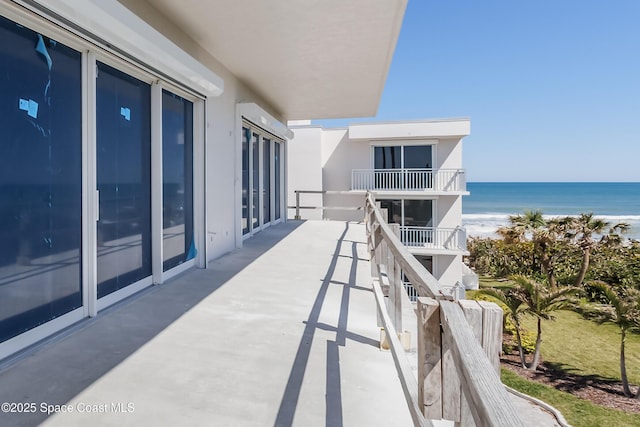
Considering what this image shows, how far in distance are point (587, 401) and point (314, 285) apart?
25.0 ft

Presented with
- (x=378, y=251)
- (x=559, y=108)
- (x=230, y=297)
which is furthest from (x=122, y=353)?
(x=559, y=108)

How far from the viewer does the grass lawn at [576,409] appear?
7.04 metres

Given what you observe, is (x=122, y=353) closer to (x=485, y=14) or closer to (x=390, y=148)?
(x=390, y=148)

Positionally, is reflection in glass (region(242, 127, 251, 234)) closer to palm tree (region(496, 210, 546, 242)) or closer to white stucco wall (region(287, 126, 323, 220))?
white stucco wall (region(287, 126, 323, 220))

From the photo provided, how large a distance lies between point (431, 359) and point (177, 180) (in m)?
4.12

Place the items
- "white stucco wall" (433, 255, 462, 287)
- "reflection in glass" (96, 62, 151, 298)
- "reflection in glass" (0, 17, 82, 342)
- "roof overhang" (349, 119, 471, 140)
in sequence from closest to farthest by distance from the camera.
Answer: "reflection in glass" (0, 17, 82, 342) < "reflection in glass" (96, 62, 151, 298) < "roof overhang" (349, 119, 471, 140) < "white stucco wall" (433, 255, 462, 287)

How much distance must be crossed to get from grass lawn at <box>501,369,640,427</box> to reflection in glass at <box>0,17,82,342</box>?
8800mm

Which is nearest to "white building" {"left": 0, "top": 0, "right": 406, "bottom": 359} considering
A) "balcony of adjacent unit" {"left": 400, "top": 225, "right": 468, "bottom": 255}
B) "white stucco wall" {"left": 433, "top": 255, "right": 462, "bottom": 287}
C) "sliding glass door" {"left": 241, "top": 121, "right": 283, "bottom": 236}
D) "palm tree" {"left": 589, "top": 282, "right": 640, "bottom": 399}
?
"sliding glass door" {"left": 241, "top": 121, "right": 283, "bottom": 236}

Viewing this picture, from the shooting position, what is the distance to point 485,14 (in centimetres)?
2062

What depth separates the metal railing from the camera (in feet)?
47.6

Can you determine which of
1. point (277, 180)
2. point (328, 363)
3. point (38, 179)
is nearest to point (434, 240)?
point (277, 180)

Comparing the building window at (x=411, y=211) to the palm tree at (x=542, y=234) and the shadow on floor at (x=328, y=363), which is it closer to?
the palm tree at (x=542, y=234)

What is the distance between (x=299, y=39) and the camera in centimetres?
486

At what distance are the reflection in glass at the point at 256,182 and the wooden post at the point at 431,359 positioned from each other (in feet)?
22.7
